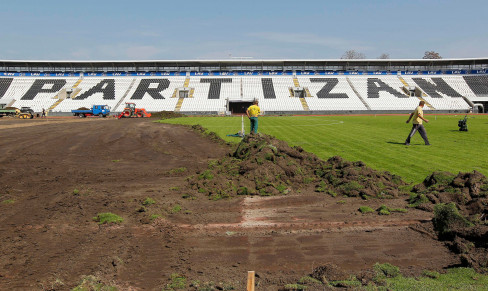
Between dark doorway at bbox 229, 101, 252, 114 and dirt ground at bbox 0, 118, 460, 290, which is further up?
dark doorway at bbox 229, 101, 252, 114

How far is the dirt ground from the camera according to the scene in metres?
4.74

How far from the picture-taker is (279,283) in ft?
14.6

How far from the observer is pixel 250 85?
72.6m

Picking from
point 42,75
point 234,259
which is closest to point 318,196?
point 234,259

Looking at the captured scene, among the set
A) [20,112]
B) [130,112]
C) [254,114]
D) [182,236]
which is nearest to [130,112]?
[130,112]

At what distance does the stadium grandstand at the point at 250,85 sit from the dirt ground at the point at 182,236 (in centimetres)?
5394

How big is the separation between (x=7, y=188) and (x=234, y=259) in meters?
7.22

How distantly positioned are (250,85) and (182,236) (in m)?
67.9

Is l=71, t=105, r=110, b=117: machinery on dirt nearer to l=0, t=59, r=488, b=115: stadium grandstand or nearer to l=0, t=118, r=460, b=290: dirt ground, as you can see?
l=0, t=59, r=488, b=115: stadium grandstand

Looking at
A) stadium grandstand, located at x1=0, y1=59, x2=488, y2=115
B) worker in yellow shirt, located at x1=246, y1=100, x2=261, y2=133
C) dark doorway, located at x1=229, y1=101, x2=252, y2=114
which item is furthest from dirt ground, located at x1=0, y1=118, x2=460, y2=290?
dark doorway, located at x1=229, y1=101, x2=252, y2=114

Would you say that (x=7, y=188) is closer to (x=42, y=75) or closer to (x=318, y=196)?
(x=318, y=196)

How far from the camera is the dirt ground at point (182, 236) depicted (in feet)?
15.6

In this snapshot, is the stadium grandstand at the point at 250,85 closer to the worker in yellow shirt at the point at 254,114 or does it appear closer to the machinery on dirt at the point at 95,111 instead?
the machinery on dirt at the point at 95,111

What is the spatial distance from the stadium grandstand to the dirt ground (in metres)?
53.9
